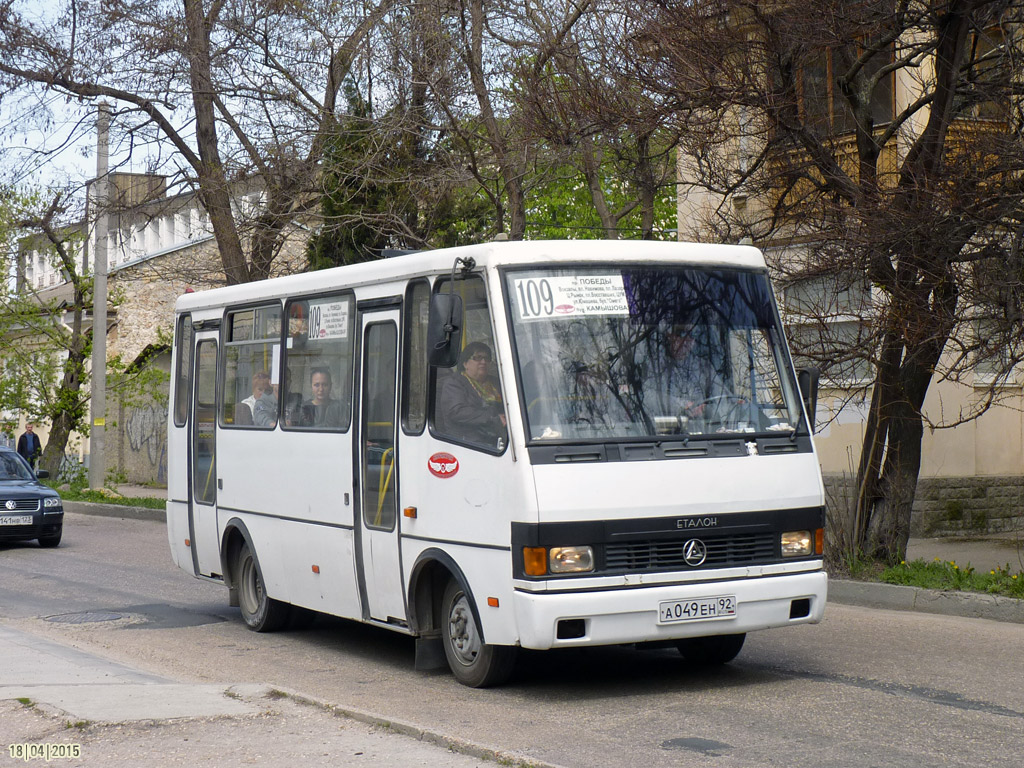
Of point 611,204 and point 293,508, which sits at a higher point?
point 611,204

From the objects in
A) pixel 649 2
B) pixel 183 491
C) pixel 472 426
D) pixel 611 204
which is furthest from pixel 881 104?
pixel 611 204

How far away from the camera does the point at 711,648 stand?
8.84 meters

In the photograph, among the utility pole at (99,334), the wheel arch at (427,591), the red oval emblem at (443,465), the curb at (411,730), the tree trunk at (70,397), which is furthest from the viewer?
the tree trunk at (70,397)

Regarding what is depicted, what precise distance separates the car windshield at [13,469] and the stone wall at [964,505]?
38.2ft

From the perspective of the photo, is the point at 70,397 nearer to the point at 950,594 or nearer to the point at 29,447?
the point at 29,447

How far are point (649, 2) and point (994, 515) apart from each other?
946 cm

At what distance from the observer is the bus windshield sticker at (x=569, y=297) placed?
7941mm

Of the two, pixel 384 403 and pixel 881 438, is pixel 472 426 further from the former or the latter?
pixel 881 438

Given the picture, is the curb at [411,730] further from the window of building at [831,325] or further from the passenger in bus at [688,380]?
the window of building at [831,325]

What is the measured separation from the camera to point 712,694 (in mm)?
7883

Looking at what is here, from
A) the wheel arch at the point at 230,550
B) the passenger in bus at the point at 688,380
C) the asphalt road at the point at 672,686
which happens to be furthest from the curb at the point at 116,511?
the passenger in bus at the point at 688,380

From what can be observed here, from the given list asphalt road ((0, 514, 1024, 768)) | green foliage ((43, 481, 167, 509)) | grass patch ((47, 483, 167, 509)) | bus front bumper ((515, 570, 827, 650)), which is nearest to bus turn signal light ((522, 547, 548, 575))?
bus front bumper ((515, 570, 827, 650))

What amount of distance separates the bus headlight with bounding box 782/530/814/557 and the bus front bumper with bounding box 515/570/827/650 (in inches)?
7.2

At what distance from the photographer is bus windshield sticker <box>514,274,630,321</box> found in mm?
7941
